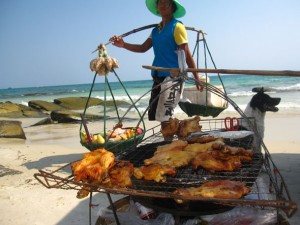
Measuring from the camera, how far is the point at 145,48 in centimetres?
527

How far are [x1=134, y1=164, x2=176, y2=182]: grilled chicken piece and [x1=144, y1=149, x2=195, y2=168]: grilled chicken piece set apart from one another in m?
0.18

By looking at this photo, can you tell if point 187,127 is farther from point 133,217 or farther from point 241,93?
point 241,93

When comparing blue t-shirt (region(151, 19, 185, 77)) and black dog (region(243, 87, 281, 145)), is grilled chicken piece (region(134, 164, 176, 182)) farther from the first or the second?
black dog (region(243, 87, 281, 145))

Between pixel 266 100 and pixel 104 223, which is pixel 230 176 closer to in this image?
pixel 104 223

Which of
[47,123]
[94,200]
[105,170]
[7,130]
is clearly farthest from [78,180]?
[47,123]

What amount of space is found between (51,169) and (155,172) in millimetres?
4593

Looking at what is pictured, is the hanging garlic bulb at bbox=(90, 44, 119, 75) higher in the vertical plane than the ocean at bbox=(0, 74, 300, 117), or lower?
higher

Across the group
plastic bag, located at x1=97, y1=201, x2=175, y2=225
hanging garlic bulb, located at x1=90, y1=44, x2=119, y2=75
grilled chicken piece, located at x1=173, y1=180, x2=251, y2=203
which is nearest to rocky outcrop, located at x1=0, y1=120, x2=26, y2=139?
hanging garlic bulb, located at x1=90, y1=44, x2=119, y2=75

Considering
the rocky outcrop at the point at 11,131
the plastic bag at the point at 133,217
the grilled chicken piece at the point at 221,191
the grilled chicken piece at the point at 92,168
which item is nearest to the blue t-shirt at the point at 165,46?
the plastic bag at the point at 133,217

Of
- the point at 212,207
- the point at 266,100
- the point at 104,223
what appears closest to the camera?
the point at 212,207

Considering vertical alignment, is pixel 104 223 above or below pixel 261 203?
below

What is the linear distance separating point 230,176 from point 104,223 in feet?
5.38

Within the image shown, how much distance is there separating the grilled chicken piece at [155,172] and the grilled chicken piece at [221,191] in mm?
407

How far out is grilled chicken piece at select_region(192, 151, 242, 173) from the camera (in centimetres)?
255
